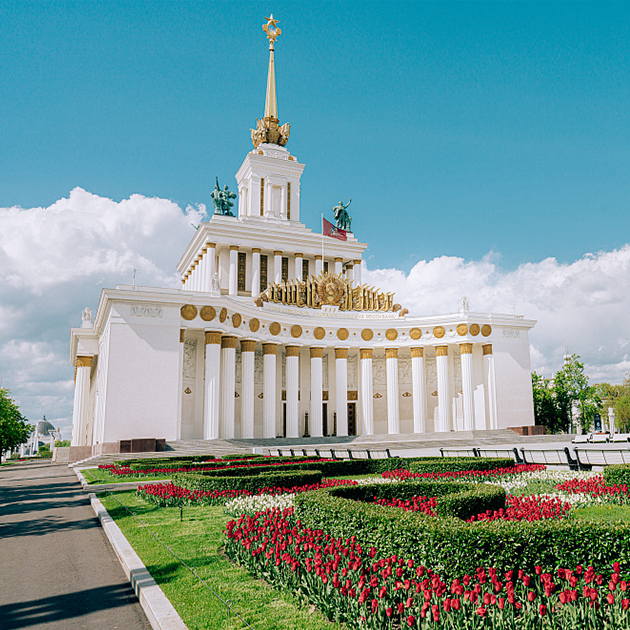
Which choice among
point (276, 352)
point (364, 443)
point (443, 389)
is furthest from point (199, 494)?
point (443, 389)

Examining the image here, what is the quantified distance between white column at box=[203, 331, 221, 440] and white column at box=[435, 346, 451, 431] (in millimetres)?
18952

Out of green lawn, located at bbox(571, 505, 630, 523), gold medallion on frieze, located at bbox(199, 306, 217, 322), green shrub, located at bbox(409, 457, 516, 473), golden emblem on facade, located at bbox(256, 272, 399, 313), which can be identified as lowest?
green lawn, located at bbox(571, 505, 630, 523)

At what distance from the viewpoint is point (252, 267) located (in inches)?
2016

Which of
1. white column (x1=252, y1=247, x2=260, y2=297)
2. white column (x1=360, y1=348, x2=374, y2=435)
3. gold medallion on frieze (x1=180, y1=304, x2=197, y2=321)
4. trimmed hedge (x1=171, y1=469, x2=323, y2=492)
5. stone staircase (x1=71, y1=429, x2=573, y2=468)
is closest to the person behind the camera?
trimmed hedge (x1=171, y1=469, x2=323, y2=492)

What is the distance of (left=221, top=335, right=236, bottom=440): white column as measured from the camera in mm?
36125

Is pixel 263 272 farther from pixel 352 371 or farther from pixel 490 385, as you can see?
pixel 490 385

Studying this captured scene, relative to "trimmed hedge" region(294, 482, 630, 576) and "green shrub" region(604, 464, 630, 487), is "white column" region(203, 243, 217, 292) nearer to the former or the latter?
"green shrub" region(604, 464, 630, 487)

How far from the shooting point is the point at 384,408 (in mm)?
47406

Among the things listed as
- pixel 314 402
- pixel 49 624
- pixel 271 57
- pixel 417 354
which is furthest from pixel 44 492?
pixel 271 57

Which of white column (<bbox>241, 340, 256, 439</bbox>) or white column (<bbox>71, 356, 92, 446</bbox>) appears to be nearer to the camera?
white column (<bbox>241, 340, 256, 439</bbox>)

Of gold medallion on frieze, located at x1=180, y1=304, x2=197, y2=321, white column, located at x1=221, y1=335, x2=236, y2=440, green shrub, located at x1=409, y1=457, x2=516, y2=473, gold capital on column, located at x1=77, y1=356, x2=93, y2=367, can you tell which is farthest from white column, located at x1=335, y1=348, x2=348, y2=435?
green shrub, located at x1=409, y1=457, x2=516, y2=473

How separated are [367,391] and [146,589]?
39.0m

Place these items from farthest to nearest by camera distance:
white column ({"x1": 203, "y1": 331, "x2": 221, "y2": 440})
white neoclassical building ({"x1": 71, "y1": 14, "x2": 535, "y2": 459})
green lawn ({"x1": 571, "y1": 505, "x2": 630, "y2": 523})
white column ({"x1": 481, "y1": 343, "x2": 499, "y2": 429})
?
white column ({"x1": 481, "y1": 343, "x2": 499, "y2": 429}) → white column ({"x1": 203, "y1": 331, "x2": 221, "y2": 440}) → white neoclassical building ({"x1": 71, "y1": 14, "x2": 535, "y2": 459}) → green lawn ({"x1": 571, "y1": 505, "x2": 630, "y2": 523})

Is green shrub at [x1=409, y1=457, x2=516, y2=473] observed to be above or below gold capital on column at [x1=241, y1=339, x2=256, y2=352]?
below
